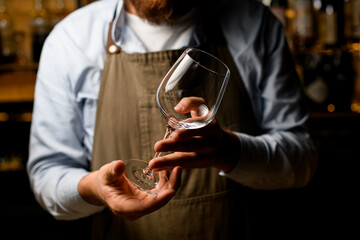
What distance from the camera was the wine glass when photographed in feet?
2.12

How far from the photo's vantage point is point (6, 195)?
184cm

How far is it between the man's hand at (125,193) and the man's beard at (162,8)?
0.47 m

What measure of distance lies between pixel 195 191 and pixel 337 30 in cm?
127

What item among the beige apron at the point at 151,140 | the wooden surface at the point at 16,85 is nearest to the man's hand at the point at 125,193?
the beige apron at the point at 151,140

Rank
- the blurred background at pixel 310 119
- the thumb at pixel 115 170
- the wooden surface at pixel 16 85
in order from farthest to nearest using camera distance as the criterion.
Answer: the wooden surface at pixel 16 85 < the blurred background at pixel 310 119 < the thumb at pixel 115 170

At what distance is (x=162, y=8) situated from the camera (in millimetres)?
955

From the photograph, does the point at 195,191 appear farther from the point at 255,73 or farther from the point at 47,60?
the point at 47,60

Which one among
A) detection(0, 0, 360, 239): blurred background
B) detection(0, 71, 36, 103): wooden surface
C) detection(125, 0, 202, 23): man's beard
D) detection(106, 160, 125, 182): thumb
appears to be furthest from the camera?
detection(0, 71, 36, 103): wooden surface

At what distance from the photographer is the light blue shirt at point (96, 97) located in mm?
989

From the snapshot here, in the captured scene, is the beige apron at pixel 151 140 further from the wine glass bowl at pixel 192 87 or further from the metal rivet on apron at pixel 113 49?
the wine glass bowl at pixel 192 87

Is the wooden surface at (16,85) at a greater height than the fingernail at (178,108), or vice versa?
the fingernail at (178,108)

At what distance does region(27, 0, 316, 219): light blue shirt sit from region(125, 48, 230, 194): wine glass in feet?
0.99

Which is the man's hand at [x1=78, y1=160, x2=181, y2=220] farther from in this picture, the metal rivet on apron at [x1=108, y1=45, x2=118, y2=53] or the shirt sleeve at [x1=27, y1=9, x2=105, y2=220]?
the metal rivet on apron at [x1=108, y1=45, x2=118, y2=53]

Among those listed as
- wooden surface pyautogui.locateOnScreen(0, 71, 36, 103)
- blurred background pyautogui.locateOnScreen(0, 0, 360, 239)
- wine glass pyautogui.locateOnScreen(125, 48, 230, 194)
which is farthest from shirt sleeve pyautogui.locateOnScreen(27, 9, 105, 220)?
wooden surface pyautogui.locateOnScreen(0, 71, 36, 103)
